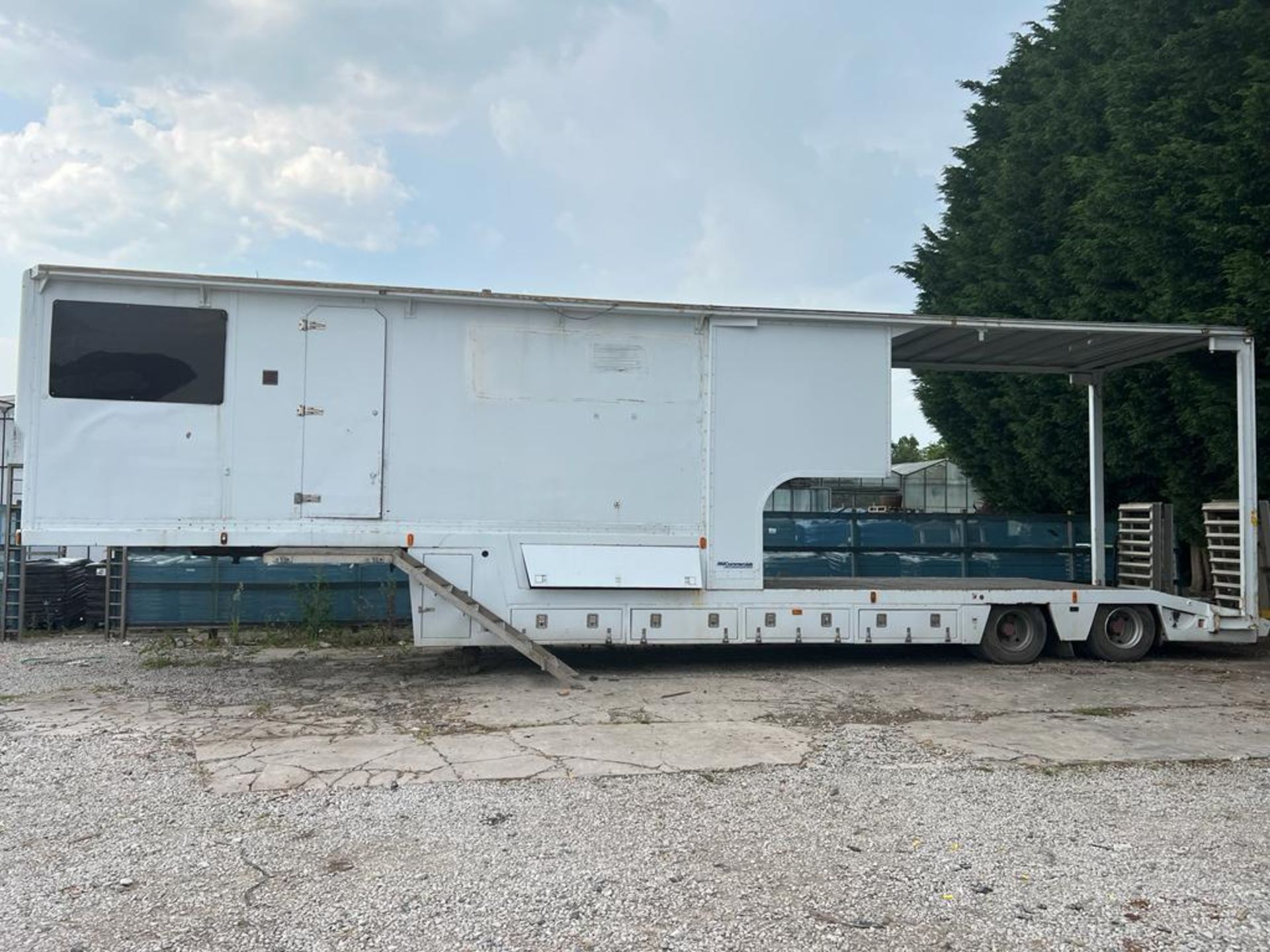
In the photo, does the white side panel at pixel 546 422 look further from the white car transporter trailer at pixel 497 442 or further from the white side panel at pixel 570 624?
the white side panel at pixel 570 624

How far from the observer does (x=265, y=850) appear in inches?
176

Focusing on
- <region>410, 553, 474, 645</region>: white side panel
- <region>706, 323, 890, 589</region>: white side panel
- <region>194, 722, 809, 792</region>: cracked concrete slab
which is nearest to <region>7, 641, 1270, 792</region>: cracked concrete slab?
<region>194, 722, 809, 792</region>: cracked concrete slab

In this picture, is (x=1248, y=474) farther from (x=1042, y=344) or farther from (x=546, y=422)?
(x=546, y=422)

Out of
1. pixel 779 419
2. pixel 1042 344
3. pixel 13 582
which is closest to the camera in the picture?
pixel 779 419

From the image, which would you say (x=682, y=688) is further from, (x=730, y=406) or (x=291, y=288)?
(x=291, y=288)

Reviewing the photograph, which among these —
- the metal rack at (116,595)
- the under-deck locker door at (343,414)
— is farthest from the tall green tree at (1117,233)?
the metal rack at (116,595)

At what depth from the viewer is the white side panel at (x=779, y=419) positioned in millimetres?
9008

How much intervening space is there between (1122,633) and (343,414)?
8505 mm

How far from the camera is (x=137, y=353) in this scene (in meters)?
8.09

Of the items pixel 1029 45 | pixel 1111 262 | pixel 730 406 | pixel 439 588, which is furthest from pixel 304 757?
pixel 1029 45

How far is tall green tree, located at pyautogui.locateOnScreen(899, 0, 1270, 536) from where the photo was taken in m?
10.1

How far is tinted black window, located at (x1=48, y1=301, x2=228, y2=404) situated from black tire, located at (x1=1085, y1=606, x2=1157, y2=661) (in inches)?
361

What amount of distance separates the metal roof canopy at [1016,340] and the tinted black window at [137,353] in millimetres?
291

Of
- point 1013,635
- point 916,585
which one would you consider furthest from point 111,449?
point 1013,635
